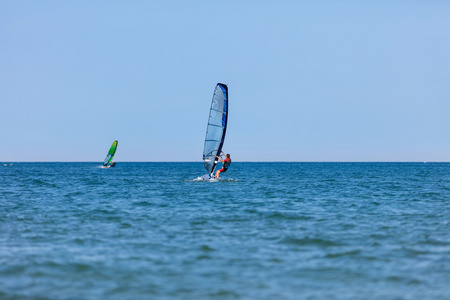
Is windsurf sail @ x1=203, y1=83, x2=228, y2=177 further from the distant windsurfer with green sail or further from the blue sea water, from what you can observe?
the blue sea water

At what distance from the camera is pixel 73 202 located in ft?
87.9

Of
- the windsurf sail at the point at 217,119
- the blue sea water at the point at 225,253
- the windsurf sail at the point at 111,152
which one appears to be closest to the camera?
the blue sea water at the point at 225,253

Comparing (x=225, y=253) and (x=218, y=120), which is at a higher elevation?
(x=218, y=120)

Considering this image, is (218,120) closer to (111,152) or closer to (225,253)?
(225,253)

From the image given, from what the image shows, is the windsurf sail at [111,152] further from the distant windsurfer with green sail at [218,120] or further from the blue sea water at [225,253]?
the blue sea water at [225,253]

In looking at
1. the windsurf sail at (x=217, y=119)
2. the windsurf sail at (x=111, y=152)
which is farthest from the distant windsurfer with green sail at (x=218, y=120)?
the windsurf sail at (x=111, y=152)

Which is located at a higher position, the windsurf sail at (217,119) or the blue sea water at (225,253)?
the windsurf sail at (217,119)

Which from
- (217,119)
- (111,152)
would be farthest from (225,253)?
(111,152)

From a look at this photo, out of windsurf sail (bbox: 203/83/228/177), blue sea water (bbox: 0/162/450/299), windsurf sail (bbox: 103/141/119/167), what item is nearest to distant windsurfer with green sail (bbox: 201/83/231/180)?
windsurf sail (bbox: 203/83/228/177)

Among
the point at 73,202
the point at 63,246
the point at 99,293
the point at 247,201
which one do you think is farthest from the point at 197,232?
the point at 73,202

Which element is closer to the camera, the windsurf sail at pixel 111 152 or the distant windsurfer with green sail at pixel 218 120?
the distant windsurfer with green sail at pixel 218 120

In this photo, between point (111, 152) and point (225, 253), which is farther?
point (111, 152)

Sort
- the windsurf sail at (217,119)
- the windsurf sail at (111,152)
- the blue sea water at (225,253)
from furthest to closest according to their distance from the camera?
the windsurf sail at (111,152) → the windsurf sail at (217,119) → the blue sea water at (225,253)

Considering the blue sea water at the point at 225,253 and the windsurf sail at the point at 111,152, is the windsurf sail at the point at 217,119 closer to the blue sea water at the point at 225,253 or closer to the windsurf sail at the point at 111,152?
the blue sea water at the point at 225,253
